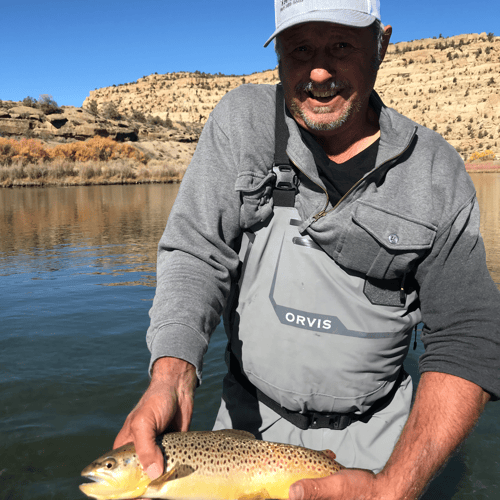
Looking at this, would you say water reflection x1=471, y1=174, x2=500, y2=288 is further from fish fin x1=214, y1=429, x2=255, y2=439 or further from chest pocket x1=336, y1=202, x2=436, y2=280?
fish fin x1=214, y1=429, x2=255, y2=439

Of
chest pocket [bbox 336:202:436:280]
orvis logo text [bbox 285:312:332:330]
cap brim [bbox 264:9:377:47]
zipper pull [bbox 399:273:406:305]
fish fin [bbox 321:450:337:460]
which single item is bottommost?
fish fin [bbox 321:450:337:460]

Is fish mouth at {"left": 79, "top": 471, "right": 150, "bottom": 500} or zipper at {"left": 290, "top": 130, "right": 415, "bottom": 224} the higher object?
zipper at {"left": 290, "top": 130, "right": 415, "bottom": 224}

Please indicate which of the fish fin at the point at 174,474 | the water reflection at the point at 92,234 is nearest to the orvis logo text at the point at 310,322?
the fish fin at the point at 174,474

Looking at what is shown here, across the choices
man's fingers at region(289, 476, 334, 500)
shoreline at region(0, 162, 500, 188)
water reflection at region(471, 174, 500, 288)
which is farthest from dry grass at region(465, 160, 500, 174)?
man's fingers at region(289, 476, 334, 500)

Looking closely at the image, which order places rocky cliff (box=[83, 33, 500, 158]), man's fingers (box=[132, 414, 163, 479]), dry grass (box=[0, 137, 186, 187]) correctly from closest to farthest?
man's fingers (box=[132, 414, 163, 479]) → dry grass (box=[0, 137, 186, 187]) → rocky cliff (box=[83, 33, 500, 158])

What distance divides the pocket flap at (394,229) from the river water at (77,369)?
129 centimetres

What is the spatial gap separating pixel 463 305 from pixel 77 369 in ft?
11.7

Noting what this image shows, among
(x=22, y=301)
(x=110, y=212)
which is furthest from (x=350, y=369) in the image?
(x=110, y=212)

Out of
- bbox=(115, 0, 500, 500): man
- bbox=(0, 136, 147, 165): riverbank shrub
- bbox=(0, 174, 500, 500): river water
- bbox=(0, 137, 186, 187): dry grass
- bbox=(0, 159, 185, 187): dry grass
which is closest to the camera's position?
bbox=(115, 0, 500, 500): man

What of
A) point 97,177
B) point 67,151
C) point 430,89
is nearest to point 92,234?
point 97,177

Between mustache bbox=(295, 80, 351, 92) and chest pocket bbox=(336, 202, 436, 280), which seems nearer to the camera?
chest pocket bbox=(336, 202, 436, 280)

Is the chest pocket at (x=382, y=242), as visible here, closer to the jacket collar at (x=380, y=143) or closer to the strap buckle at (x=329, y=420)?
the jacket collar at (x=380, y=143)

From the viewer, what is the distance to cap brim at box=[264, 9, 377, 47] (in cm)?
171

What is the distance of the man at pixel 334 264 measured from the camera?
1.67m
